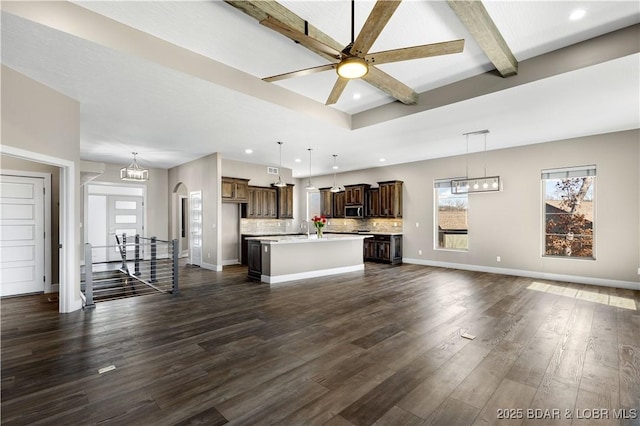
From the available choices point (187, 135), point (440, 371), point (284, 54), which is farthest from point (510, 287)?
point (187, 135)

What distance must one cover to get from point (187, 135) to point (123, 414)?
5158 millimetres

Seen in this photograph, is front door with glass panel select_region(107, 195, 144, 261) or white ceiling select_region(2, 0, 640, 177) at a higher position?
white ceiling select_region(2, 0, 640, 177)

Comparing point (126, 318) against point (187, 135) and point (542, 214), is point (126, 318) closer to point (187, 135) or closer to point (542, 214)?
point (187, 135)

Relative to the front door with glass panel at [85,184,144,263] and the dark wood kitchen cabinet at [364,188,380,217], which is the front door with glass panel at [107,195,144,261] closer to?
the front door with glass panel at [85,184,144,263]

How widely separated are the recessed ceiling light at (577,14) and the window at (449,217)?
17.7 ft

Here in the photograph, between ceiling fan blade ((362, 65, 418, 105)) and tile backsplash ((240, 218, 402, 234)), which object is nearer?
ceiling fan blade ((362, 65, 418, 105))

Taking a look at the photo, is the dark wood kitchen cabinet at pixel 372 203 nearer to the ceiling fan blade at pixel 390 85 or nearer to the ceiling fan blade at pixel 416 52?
the ceiling fan blade at pixel 390 85

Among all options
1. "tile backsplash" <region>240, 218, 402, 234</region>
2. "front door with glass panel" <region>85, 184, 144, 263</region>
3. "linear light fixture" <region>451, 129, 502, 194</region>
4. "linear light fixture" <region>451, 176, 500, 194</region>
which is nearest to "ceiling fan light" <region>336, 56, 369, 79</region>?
"linear light fixture" <region>451, 129, 502, 194</region>

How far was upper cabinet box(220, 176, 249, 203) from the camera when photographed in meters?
8.04

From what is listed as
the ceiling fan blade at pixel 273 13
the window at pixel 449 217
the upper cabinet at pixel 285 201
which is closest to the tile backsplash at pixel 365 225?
the window at pixel 449 217

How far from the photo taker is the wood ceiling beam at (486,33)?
2.68 m

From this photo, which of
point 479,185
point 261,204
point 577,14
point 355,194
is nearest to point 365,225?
point 355,194

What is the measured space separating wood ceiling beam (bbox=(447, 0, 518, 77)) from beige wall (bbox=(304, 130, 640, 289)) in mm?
3914

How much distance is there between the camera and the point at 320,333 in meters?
3.46
